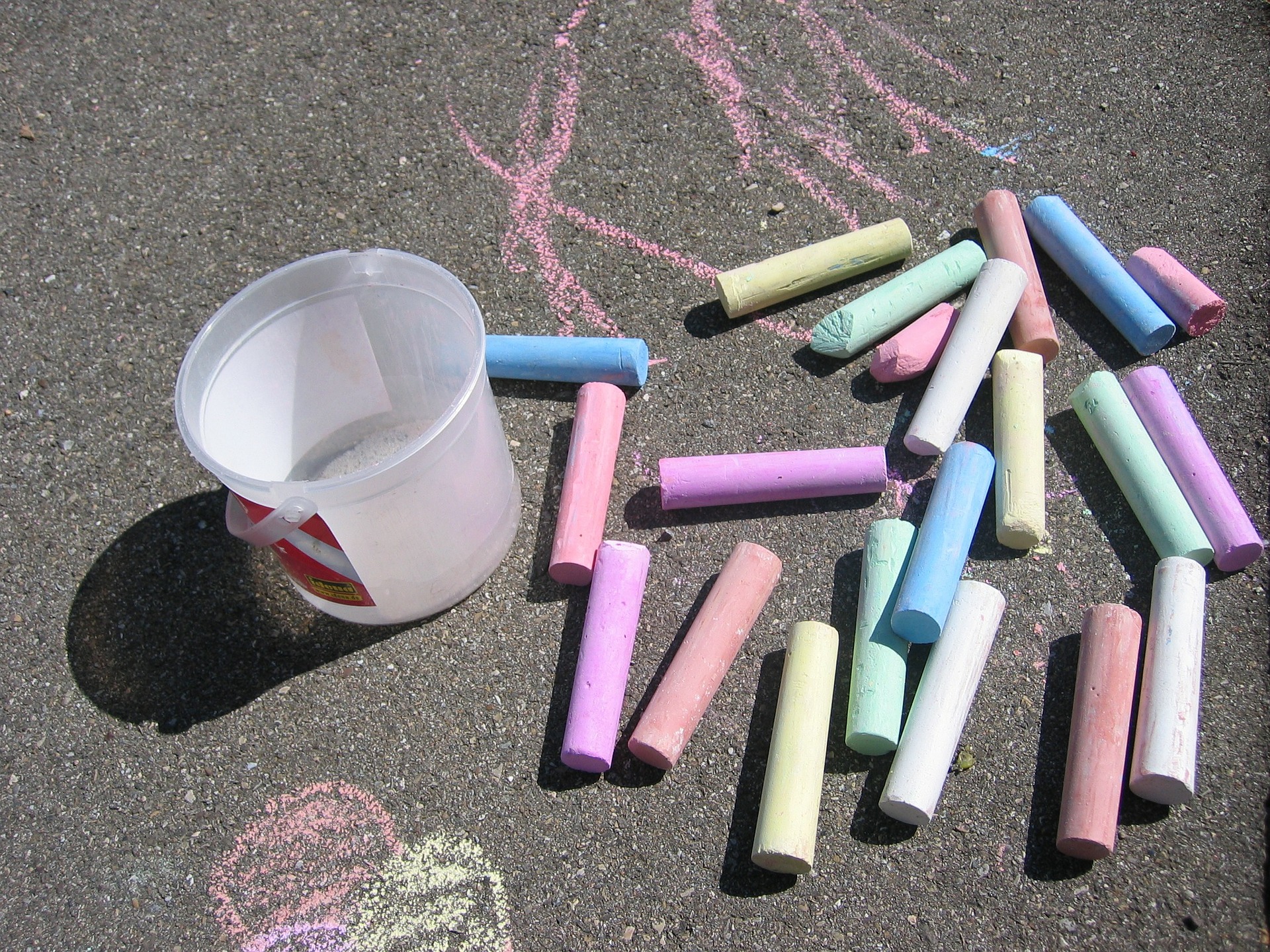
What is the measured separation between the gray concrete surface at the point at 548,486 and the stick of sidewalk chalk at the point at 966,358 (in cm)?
14

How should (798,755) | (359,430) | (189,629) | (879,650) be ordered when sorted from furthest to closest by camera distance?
(359,430) → (189,629) → (879,650) → (798,755)

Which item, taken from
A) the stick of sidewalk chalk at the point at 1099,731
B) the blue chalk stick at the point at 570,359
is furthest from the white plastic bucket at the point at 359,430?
the stick of sidewalk chalk at the point at 1099,731

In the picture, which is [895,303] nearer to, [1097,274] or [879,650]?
[1097,274]

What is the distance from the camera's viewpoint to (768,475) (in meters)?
2.73

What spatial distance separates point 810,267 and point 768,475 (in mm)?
855

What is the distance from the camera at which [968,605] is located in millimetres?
2451

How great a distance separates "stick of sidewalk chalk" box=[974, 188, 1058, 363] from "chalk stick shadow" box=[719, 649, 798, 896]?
51.7 inches

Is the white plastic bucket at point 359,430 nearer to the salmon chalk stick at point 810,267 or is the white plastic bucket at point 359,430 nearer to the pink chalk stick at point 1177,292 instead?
the salmon chalk stick at point 810,267

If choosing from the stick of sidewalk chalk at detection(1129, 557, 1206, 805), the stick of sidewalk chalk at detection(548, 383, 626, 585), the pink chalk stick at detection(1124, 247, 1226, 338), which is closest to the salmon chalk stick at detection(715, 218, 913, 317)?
the stick of sidewalk chalk at detection(548, 383, 626, 585)

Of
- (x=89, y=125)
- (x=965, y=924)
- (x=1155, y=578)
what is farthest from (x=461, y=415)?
(x=89, y=125)

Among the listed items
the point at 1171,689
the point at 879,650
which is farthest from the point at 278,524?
the point at 1171,689

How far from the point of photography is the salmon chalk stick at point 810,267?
3123 millimetres

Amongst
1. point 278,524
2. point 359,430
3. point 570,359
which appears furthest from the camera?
point 570,359

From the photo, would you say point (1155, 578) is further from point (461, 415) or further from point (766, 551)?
point (461, 415)
